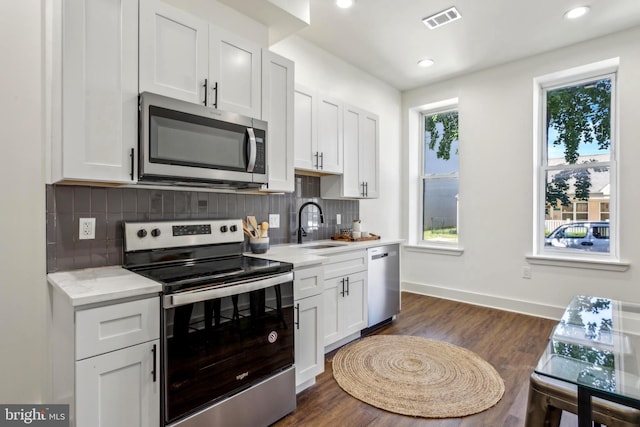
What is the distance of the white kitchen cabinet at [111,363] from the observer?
4.13 ft

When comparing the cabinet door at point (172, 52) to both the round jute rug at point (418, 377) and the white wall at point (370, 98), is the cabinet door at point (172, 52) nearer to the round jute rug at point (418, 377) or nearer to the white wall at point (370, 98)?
the white wall at point (370, 98)

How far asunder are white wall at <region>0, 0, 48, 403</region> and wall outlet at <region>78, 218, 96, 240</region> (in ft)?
0.54

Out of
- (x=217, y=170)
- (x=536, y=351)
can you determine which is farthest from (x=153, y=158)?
(x=536, y=351)

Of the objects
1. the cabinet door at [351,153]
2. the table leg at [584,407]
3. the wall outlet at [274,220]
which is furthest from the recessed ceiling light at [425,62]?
the table leg at [584,407]

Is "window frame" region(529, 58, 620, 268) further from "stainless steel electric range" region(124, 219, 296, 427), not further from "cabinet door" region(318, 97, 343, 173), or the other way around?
"stainless steel electric range" region(124, 219, 296, 427)

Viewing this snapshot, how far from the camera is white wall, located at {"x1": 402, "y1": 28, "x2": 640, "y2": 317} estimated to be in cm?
323

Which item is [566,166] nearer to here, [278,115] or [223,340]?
[278,115]

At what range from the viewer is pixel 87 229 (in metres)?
1.83

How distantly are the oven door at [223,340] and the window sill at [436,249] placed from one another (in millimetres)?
3098

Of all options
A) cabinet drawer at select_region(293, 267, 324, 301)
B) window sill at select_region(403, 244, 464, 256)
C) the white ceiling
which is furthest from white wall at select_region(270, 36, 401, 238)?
cabinet drawer at select_region(293, 267, 324, 301)

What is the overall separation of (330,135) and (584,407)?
262 cm

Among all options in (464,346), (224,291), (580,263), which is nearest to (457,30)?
(580,263)

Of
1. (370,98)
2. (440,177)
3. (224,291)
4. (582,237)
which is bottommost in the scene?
(224,291)

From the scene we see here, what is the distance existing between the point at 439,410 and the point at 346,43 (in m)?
3.41
